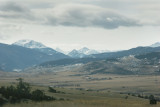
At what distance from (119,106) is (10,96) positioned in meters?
14.3

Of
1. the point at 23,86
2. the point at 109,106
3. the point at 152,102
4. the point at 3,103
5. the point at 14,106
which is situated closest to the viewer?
the point at 14,106

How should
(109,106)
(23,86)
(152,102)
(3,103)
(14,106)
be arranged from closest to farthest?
(14,106) < (3,103) < (109,106) < (152,102) < (23,86)

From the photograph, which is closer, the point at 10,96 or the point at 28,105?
the point at 28,105

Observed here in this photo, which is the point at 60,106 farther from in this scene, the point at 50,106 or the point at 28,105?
the point at 28,105

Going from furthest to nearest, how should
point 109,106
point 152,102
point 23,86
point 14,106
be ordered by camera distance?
point 23,86 < point 152,102 < point 109,106 < point 14,106

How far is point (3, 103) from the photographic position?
36375 mm

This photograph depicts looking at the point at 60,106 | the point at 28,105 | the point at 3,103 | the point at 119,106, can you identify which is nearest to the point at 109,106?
the point at 119,106

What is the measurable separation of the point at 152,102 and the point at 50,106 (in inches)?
801

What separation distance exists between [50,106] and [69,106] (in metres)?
2.10

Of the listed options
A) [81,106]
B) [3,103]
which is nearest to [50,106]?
[81,106]

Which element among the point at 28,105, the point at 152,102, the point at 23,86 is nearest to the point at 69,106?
the point at 28,105

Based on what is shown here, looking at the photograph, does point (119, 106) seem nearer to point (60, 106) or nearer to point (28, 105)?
point (60, 106)

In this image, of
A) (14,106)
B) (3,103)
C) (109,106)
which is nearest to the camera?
(14,106)

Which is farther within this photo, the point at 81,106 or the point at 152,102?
the point at 152,102
